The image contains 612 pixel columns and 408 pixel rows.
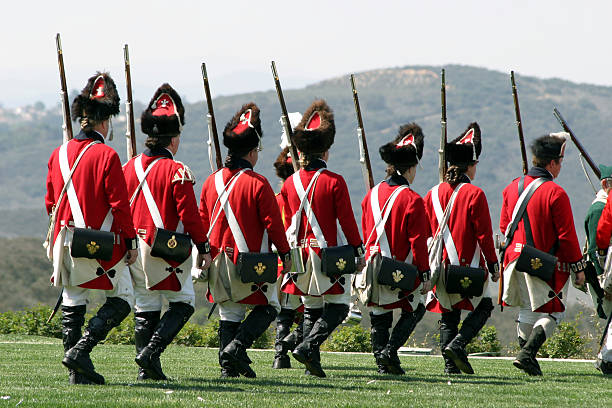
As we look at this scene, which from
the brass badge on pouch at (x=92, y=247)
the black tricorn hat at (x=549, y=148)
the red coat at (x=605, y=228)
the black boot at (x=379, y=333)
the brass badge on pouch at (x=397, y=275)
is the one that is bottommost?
the black boot at (x=379, y=333)

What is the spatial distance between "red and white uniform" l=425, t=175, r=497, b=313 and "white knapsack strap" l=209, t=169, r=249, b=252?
232 cm

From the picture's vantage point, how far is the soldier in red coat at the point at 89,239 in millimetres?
8023

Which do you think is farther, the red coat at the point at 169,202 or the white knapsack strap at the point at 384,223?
the white knapsack strap at the point at 384,223

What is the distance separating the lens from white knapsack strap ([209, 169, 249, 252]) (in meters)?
9.07

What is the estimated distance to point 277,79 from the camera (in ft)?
39.2

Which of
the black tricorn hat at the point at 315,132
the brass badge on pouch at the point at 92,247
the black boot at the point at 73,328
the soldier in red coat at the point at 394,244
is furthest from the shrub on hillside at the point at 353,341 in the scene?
the brass badge on pouch at the point at 92,247

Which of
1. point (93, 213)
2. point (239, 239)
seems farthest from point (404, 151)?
point (93, 213)

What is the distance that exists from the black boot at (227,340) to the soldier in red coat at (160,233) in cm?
50

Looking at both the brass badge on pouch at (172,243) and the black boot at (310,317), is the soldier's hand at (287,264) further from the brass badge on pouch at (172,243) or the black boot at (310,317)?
the brass badge on pouch at (172,243)

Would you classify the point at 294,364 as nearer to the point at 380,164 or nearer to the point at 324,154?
the point at 324,154

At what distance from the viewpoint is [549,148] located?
406 inches

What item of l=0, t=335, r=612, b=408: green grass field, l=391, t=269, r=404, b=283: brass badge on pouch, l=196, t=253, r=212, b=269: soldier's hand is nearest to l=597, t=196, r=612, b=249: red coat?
l=0, t=335, r=612, b=408: green grass field

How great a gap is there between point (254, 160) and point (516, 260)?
272cm

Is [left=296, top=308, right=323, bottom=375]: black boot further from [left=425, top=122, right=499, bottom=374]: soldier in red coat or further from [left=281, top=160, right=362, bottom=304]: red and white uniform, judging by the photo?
[left=425, top=122, right=499, bottom=374]: soldier in red coat
